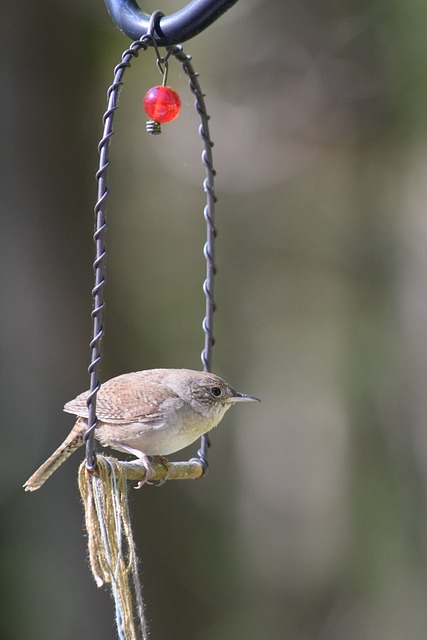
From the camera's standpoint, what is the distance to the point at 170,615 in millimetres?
5859

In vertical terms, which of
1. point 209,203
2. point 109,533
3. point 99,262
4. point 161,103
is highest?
point 161,103

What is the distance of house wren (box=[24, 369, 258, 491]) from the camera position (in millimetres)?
2754

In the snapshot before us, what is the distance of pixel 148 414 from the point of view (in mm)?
2791

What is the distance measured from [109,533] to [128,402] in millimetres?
649

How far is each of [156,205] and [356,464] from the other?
273 cm

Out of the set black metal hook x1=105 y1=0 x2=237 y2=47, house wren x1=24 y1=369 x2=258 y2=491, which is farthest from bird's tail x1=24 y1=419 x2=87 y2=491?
black metal hook x1=105 y1=0 x2=237 y2=47

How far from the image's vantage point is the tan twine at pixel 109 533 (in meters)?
2.21

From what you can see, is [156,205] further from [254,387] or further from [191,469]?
[191,469]

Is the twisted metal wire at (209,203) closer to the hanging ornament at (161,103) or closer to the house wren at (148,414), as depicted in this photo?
the house wren at (148,414)

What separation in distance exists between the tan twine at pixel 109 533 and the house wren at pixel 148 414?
0.38 metres

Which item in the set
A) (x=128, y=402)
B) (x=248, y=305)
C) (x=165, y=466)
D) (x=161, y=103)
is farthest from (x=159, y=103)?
(x=248, y=305)

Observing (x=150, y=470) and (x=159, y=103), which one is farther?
(x=150, y=470)

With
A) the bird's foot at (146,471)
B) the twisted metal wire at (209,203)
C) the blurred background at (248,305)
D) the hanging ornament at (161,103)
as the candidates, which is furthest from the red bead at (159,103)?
the blurred background at (248,305)

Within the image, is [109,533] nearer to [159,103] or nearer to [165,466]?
[165,466]
